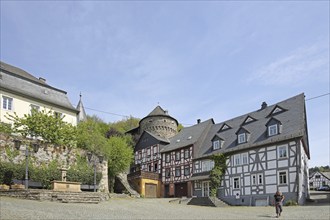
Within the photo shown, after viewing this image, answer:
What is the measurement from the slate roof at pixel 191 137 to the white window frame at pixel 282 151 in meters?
12.4

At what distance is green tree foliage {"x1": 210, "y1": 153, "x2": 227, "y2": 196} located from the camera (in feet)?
123

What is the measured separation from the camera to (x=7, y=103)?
34.6 m

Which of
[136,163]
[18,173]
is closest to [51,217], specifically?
[18,173]

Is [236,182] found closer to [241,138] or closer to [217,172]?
[217,172]

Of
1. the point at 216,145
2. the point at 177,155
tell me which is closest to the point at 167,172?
the point at 177,155

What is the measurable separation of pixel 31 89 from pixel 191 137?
20081 mm

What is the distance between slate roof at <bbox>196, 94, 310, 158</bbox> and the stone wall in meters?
12.9

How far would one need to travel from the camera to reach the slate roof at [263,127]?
108 ft

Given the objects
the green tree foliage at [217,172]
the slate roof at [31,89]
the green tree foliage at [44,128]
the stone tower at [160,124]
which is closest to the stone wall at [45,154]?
the green tree foliage at [44,128]

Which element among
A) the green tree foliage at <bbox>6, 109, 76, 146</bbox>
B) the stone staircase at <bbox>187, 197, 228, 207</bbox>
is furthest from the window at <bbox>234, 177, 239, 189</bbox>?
the green tree foliage at <bbox>6, 109, 76, 146</bbox>

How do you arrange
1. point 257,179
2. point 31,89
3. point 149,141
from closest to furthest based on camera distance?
point 257,179 < point 31,89 < point 149,141

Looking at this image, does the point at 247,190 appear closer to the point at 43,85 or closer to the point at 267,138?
the point at 267,138

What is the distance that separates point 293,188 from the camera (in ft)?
101

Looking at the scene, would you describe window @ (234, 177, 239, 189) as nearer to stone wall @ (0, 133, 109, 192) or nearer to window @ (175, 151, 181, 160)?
window @ (175, 151, 181, 160)
